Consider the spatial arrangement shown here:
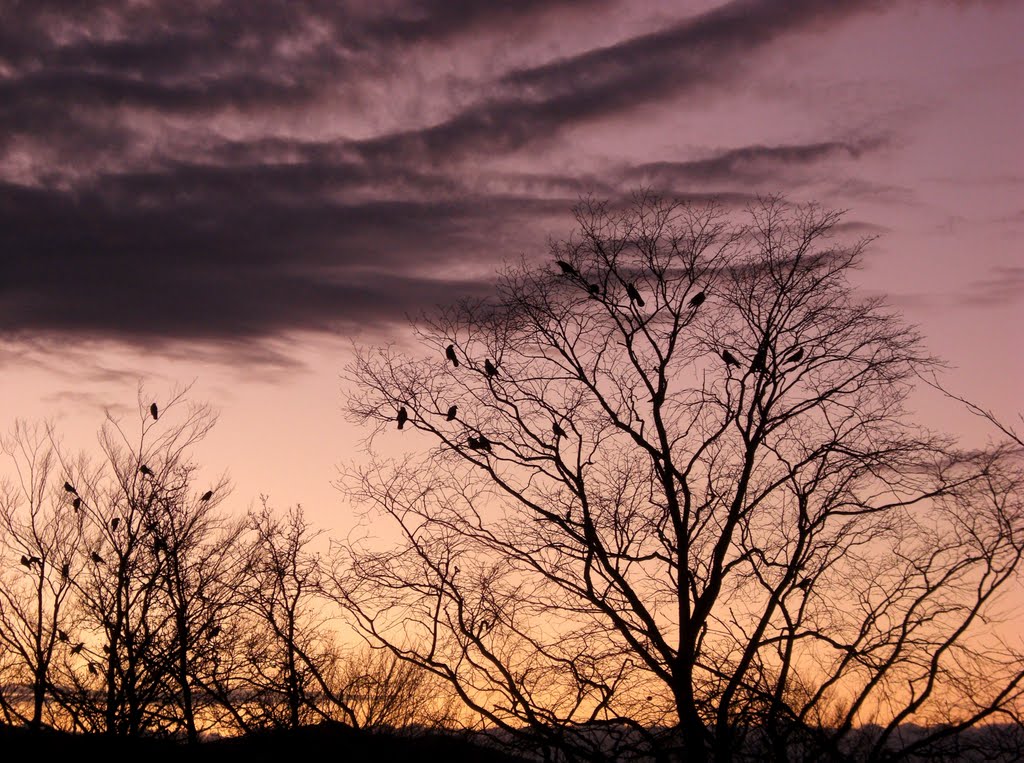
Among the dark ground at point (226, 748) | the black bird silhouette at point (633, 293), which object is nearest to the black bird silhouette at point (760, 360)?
the black bird silhouette at point (633, 293)

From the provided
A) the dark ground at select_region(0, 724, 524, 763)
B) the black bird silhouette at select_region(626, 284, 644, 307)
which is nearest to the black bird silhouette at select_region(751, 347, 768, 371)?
the black bird silhouette at select_region(626, 284, 644, 307)

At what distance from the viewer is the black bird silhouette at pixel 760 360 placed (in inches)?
582

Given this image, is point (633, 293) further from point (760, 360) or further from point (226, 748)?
point (226, 748)

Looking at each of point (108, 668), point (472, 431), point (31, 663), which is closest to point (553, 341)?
point (472, 431)

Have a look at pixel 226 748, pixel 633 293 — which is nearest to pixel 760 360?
pixel 633 293

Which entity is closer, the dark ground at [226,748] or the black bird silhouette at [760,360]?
the black bird silhouette at [760,360]

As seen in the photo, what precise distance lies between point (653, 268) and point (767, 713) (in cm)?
644

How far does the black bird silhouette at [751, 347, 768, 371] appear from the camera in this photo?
14.8m

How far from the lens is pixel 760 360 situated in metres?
14.8

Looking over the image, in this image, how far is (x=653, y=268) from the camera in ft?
49.8

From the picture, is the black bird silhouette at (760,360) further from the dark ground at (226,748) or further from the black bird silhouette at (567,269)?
the dark ground at (226,748)

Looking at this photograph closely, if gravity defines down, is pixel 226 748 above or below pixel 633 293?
below

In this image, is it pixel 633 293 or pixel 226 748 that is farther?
pixel 226 748

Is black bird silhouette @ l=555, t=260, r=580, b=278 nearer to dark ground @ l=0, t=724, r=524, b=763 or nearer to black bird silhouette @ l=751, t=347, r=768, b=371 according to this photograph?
black bird silhouette @ l=751, t=347, r=768, b=371
